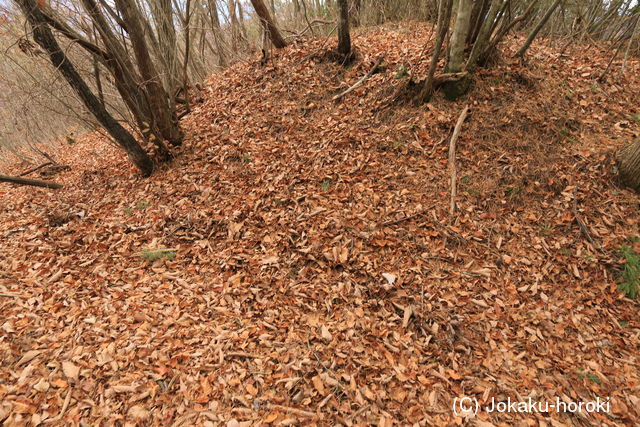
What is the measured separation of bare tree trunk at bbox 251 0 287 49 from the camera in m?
6.84

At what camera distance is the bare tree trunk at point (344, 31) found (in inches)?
229

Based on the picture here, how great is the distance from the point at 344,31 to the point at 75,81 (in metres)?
5.18

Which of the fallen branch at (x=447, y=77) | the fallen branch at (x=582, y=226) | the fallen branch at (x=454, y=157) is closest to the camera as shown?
the fallen branch at (x=582, y=226)

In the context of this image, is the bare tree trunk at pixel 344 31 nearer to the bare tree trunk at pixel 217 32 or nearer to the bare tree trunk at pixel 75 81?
the bare tree trunk at pixel 217 32

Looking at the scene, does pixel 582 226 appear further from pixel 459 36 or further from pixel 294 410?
pixel 294 410

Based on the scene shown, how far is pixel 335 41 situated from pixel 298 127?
3037mm

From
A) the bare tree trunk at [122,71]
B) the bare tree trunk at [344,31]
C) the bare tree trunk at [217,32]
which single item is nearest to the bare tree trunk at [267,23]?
the bare tree trunk at [344,31]

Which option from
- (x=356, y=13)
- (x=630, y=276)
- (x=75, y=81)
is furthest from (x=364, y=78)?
(x=356, y=13)

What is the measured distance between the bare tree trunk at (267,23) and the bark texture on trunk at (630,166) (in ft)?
24.3

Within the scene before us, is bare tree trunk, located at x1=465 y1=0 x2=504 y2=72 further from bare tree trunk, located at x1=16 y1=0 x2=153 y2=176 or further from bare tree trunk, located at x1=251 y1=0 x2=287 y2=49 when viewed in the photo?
bare tree trunk, located at x1=16 y1=0 x2=153 y2=176

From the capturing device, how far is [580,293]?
3350 mm

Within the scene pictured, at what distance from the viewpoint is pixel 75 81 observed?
4328 mm

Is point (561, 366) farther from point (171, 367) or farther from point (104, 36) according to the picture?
point (104, 36)

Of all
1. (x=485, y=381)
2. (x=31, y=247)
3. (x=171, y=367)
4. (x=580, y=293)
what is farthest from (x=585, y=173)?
(x=31, y=247)
